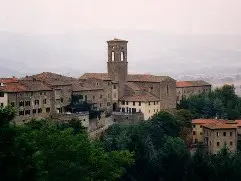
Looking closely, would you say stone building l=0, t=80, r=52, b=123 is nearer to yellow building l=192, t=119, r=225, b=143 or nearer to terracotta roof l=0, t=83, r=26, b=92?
terracotta roof l=0, t=83, r=26, b=92

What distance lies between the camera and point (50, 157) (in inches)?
883

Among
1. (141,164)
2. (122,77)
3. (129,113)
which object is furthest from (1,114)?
(122,77)

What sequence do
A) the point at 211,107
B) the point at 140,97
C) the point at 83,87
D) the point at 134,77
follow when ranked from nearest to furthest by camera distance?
the point at 83,87 < the point at 140,97 < the point at 211,107 < the point at 134,77

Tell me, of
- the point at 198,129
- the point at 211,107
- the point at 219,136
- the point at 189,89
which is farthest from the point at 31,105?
the point at 189,89

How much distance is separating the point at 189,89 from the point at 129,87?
56.6 feet

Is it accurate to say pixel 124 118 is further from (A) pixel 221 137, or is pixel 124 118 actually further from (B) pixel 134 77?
(B) pixel 134 77

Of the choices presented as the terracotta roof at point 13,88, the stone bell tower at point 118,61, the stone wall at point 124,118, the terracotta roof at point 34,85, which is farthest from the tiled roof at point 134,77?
the terracotta roof at point 13,88

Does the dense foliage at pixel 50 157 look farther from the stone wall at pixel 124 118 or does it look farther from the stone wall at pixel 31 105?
the stone wall at pixel 124 118

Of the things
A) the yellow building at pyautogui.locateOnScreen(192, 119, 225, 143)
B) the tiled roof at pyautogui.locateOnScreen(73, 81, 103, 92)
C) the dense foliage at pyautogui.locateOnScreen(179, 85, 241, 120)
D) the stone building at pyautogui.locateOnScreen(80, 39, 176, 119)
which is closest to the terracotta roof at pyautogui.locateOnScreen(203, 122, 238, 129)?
the yellow building at pyautogui.locateOnScreen(192, 119, 225, 143)

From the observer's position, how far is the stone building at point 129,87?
6022 cm

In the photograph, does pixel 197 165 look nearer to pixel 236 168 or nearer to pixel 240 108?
pixel 236 168

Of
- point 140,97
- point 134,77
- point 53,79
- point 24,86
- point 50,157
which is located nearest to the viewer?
point 50,157

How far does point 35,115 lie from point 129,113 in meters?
12.1

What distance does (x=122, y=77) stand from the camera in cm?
6309
